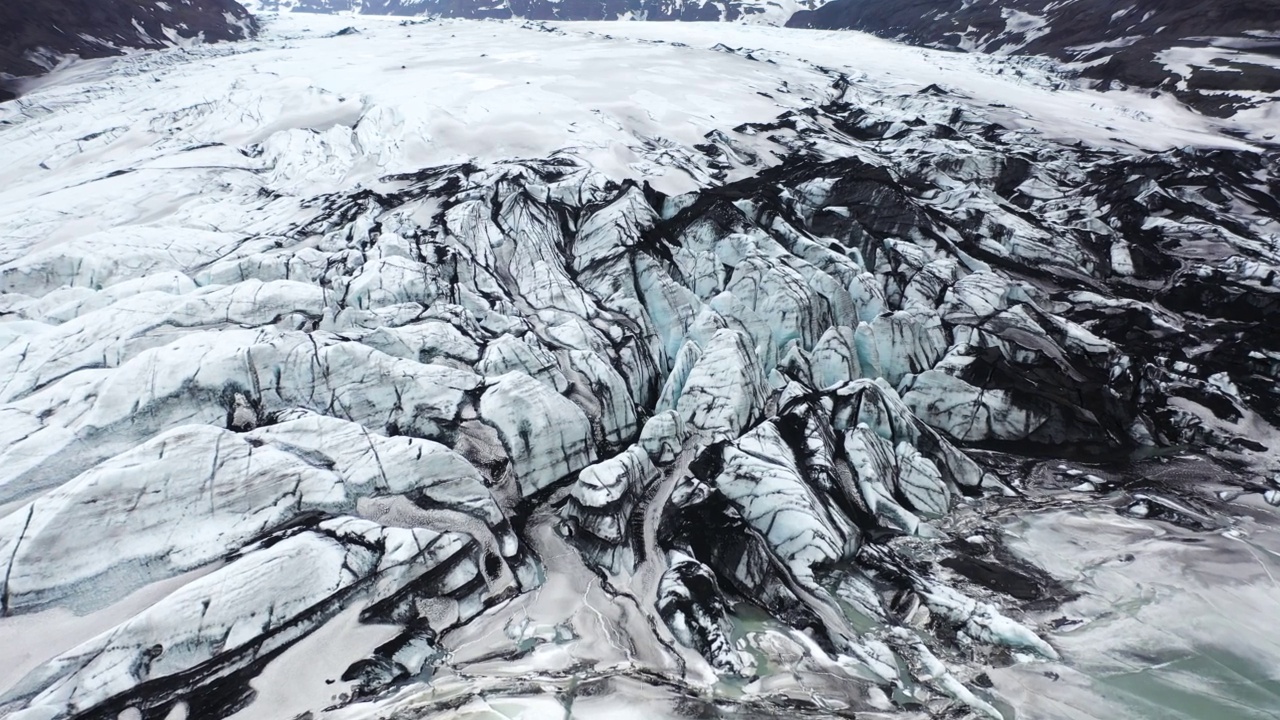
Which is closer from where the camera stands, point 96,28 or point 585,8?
point 96,28

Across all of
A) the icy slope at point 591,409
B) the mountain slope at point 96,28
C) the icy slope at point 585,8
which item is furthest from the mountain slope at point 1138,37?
the mountain slope at point 96,28

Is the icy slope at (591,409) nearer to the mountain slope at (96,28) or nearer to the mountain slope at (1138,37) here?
the mountain slope at (96,28)

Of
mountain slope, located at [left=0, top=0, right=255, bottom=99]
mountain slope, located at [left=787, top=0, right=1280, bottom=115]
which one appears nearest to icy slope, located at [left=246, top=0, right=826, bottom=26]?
mountain slope, located at [left=787, top=0, right=1280, bottom=115]

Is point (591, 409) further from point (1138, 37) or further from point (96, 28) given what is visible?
point (1138, 37)

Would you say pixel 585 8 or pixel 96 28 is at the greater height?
→ pixel 585 8

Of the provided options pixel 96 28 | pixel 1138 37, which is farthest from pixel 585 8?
pixel 1138 37

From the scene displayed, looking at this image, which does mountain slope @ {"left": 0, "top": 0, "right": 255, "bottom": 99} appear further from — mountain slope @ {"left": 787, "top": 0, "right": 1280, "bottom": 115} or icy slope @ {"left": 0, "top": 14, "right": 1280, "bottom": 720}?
mountain slope @ {"left": 787, "top": 0, "right": 1280, "bottom": 115}
